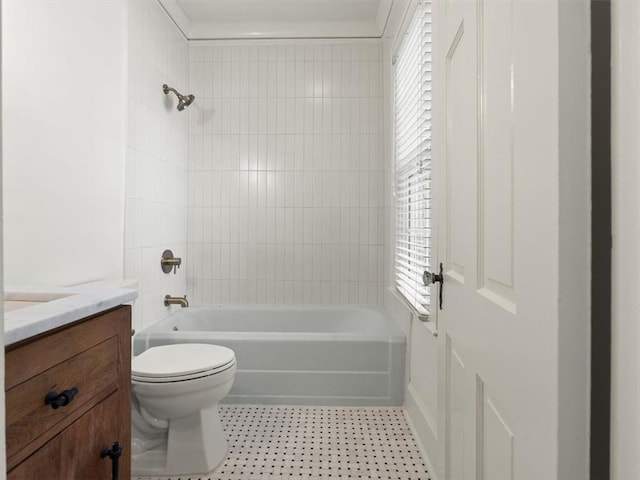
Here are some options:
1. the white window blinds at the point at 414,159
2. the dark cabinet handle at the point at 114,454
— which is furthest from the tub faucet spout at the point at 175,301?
the dark cabinet handle at the point at 114,454

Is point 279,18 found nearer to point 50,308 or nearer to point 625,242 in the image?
point 50,308

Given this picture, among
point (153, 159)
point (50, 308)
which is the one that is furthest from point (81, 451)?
point (153, 159)

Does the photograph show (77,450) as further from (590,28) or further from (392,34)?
(392,34)

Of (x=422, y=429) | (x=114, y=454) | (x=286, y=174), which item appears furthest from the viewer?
(x=286, y=174)

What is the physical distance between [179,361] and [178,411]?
199 millimetres

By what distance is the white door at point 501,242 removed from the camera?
510 millimetres

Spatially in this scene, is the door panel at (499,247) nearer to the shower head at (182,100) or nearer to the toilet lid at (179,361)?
the toilet lid at (179,361)

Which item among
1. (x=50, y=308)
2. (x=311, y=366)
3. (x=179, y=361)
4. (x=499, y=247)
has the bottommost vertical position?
Answer: (x=311, y=366)

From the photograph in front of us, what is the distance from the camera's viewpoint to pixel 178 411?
1579 millimetres

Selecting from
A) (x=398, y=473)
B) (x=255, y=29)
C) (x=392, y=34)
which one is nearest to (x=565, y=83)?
(x=398, y=473)

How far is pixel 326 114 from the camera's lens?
2924 millimetres

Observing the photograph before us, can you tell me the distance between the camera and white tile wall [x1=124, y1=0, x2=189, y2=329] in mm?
2150

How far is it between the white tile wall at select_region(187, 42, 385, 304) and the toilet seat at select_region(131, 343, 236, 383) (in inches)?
46.2

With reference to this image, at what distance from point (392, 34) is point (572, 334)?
2.56m
